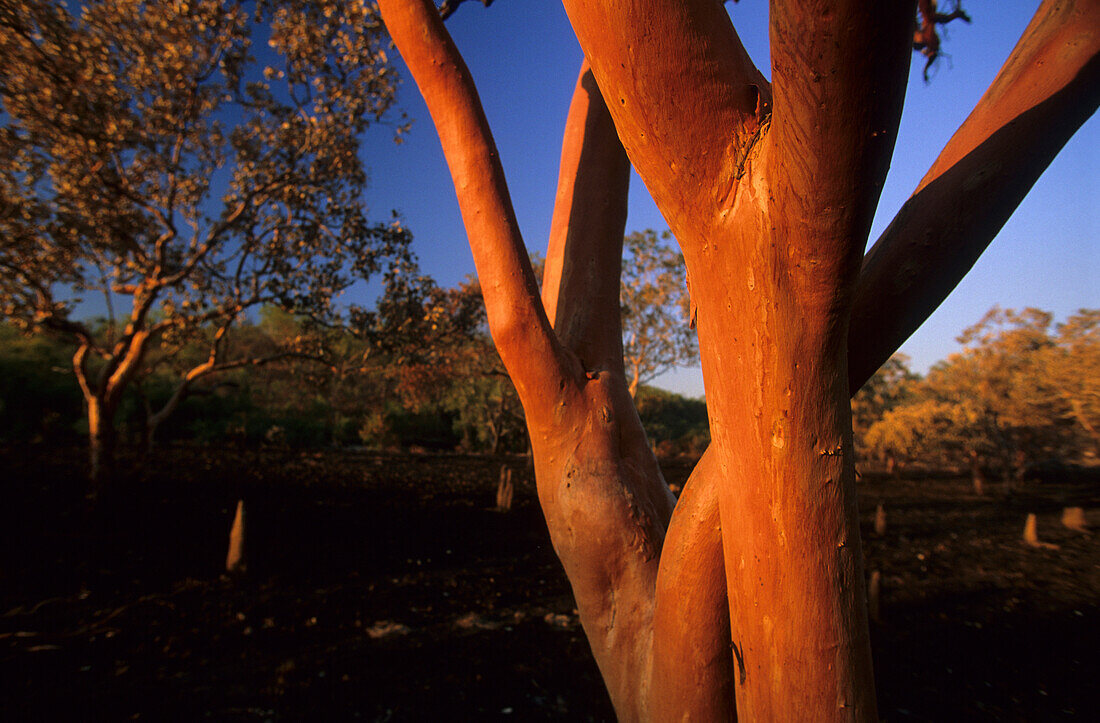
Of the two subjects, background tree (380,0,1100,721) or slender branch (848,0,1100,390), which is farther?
slender branch (848,0,1100,390)

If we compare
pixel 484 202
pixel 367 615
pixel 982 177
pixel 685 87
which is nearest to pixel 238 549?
pixel 367 615

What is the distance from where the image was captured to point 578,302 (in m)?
2.27

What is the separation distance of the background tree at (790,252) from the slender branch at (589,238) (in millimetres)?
885

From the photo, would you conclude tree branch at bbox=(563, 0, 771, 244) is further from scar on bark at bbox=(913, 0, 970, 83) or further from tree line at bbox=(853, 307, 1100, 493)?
tree line at bbox=(853, 307, 1100, 493)

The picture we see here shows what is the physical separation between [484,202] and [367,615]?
447cm

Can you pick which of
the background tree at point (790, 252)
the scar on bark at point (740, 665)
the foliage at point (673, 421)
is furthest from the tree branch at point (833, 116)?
the foliage at point (673, 421)

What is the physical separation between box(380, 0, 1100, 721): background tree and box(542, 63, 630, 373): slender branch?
2.90 ft

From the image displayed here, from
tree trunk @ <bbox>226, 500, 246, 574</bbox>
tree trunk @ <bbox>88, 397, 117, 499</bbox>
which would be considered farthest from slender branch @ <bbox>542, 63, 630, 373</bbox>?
tree trunk @ <bbox>88, 397, 117, 499</bbox>

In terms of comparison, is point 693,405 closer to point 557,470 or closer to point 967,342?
point 967,342

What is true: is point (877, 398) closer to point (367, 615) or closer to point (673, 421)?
point (673, 421)

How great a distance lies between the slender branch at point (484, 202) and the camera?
1.87m

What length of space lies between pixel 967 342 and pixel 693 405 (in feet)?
67.9

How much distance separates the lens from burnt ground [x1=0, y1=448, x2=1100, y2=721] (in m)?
3.36

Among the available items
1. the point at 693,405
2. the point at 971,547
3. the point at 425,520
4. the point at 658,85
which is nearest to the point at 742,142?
the point at 658,85
